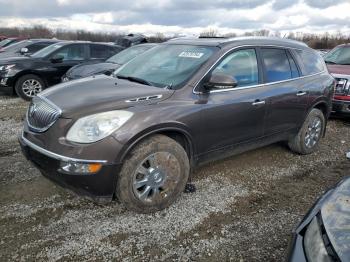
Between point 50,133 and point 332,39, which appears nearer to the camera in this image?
point 50,133

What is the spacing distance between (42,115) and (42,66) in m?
6.51

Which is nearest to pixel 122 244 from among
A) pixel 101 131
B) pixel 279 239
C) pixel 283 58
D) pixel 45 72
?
pixel 101 131

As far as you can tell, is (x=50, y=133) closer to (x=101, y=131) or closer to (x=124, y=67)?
(x=101, y=131)

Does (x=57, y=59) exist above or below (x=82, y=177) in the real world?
above

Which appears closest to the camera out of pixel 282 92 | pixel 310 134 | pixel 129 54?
pixel 282 92

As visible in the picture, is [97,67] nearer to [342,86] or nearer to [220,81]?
[220,81]

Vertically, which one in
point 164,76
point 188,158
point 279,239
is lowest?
point 279,239

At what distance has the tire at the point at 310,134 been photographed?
5.13m

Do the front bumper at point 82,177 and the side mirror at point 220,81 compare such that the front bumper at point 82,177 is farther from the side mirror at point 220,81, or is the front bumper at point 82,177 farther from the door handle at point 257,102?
the door handle at point 257,102

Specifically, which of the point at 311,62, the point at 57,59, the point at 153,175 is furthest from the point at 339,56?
the point at 57,59

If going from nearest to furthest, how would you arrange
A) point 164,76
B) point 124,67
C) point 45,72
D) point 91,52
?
1. point 164,76
2. point 124,67
3. point 45,72
4. point 91,52

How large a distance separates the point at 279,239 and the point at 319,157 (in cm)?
268

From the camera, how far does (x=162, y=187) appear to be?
11.2 feet

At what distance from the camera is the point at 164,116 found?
3248 millimetres
